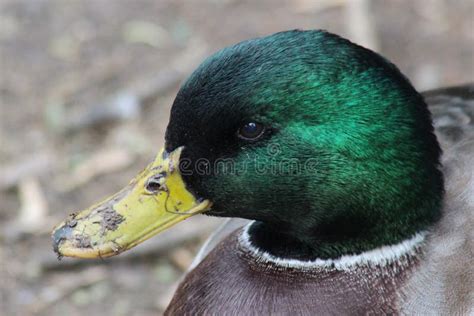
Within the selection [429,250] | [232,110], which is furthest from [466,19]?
[232,110]

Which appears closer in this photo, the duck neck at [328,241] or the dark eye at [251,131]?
the dark eye at [251,131]

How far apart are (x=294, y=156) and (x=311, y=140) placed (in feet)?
0.19

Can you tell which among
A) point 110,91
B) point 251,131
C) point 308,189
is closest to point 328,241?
point 308,189

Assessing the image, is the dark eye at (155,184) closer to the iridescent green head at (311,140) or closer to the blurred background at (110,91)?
the iridescent green head at (311,140)

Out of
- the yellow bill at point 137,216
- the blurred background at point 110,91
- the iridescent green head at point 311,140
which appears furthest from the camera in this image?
the blurred background at point 110,91

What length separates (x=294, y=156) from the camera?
73.5 inches

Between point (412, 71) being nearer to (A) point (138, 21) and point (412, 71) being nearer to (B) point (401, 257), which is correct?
(A) point (138, 21)

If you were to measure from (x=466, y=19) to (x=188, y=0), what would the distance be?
1689mm

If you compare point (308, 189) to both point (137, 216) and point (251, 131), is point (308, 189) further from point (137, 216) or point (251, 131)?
point (137, 216)

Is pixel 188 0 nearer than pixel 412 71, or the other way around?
pixel 412 71

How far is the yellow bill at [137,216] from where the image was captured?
6.41 ft

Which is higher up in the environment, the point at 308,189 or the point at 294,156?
the point at 294,156

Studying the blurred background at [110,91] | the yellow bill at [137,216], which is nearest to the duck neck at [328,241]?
the yellow bill at [137,216]

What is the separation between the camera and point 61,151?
13.3ft
